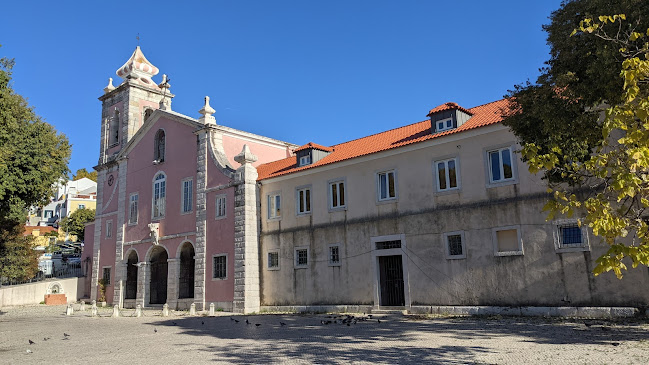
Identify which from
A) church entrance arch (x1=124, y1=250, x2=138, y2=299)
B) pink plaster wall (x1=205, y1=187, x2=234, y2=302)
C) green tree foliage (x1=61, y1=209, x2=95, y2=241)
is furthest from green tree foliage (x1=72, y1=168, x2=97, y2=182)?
pink plaster wall (x1=205, y1=187, x2=234, y2=302)

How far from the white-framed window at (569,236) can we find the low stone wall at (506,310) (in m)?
1.78

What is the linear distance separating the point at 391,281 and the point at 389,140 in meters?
6.11

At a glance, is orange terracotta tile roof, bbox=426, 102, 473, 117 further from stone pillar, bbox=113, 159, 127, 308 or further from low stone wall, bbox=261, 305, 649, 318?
stone pillar, bbox=113, 159, 127, 308

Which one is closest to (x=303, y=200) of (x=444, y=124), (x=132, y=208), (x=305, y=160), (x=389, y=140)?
(x=305, y=160)

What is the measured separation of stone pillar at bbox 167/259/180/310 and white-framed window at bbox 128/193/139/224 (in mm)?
5251

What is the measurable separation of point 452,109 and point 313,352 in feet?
39.3

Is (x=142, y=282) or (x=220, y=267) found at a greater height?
(x=220, y=267)

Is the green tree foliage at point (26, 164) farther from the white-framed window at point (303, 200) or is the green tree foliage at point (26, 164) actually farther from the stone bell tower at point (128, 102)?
the white-framed window at point (303, 200)

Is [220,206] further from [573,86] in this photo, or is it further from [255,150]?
[573,86]

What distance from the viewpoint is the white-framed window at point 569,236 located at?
1484cm

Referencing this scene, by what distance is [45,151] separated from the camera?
22672 millimetres

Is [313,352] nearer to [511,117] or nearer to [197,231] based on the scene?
[511,117]

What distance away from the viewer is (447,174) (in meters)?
18.4

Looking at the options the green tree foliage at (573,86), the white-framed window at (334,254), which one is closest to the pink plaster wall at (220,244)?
the white-framed window at (334,254)
